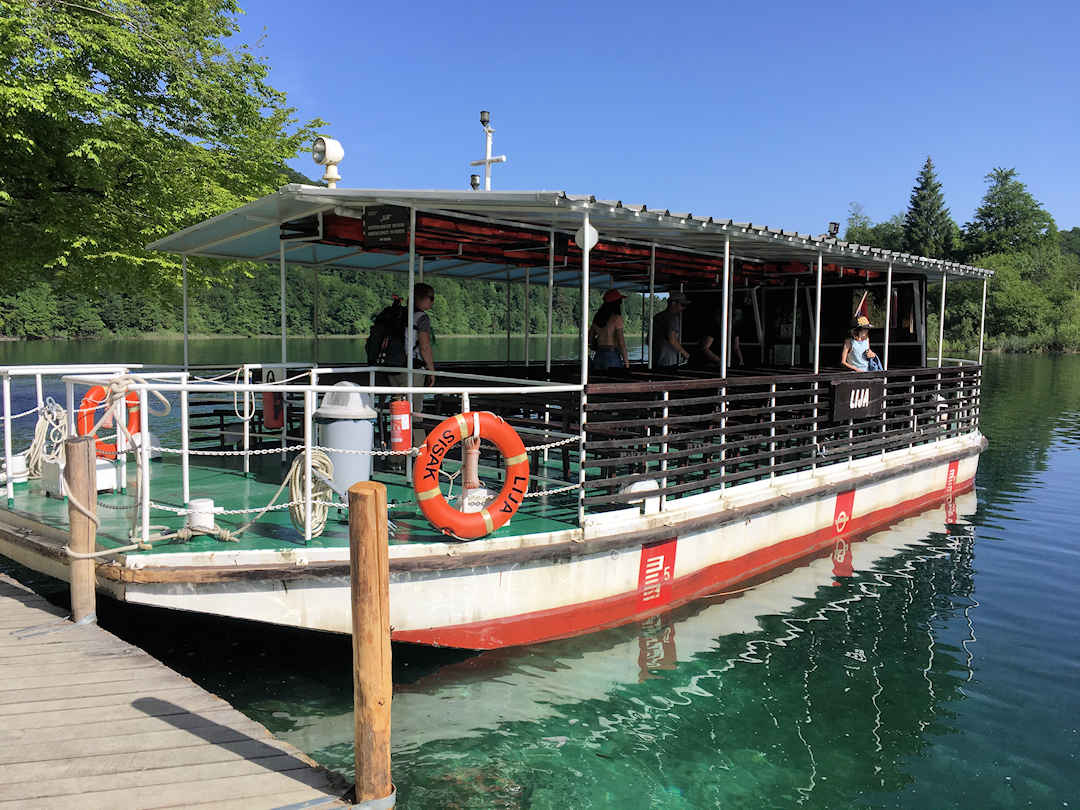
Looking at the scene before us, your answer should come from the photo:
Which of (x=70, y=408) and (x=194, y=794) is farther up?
(x=70, y=408)

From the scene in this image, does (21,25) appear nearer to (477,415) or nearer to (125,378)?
(125,378)

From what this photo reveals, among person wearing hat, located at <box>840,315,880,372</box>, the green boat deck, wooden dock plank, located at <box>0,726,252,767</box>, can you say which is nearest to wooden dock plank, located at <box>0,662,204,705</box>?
wooden dock plank, located at <box>0,726,252,767</box>

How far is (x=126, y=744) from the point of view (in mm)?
3984

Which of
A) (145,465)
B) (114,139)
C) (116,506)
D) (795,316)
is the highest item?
(114,139)

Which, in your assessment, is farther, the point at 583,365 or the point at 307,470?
the point at 583,365

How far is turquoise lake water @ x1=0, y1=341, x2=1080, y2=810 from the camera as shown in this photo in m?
5.01

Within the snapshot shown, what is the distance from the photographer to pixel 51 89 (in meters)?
11.3

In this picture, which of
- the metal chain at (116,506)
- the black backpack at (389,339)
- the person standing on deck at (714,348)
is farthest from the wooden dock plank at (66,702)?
the person standing on deck at (714,348)

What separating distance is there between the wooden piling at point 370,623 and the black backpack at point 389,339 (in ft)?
15.1

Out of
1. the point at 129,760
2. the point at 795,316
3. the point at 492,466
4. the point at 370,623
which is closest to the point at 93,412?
the point at 492,466

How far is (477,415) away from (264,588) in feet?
6.04

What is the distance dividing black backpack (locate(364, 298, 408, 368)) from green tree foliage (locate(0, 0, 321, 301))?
660 cm

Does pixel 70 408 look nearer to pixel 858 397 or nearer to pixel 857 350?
pixel 858 397

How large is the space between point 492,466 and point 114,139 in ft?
29.3
